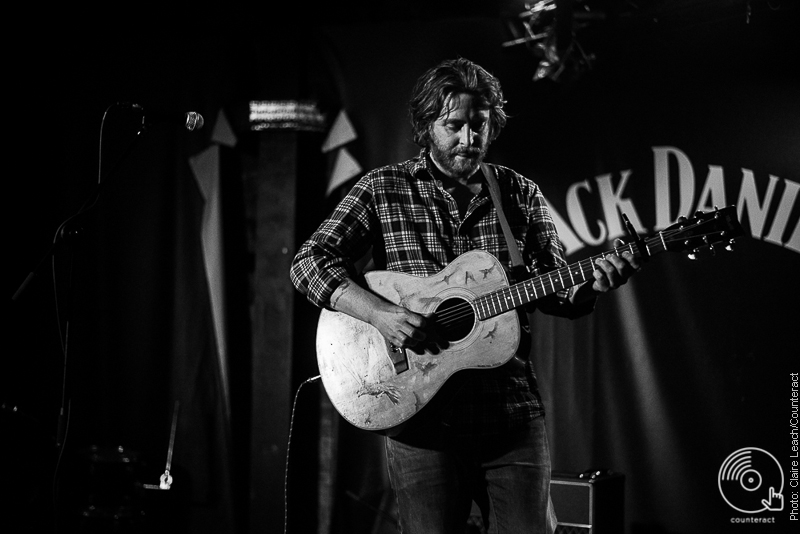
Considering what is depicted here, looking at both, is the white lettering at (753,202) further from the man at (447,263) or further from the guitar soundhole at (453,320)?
the guitar soundhole at (453,320)

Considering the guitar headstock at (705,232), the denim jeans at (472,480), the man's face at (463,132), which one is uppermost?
the man's face at (463,132)

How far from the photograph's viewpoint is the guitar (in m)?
2.77

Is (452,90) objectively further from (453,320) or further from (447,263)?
(453,320)

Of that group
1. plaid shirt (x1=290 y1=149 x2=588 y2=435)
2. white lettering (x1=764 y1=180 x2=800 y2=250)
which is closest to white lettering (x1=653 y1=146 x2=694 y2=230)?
white lettering (x1=764 y1=180 x2=800 y2=250)

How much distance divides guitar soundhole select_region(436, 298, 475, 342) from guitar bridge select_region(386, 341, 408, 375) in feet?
0.51

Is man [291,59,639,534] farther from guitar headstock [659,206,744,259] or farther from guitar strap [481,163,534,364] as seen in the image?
guitar headstock [659,206,744,259]

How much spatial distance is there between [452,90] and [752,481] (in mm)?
3108

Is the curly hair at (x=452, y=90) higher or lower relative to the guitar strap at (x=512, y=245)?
higher

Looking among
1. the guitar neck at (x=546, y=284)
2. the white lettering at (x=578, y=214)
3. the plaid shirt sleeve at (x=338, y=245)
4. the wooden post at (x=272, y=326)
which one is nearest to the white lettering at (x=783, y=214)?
the white lettering at (x=578, y=214)

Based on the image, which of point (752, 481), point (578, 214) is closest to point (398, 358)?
point (578, 214)

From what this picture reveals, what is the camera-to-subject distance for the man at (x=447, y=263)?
2.72m

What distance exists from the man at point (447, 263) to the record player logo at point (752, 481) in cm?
234

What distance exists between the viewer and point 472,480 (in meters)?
2.81

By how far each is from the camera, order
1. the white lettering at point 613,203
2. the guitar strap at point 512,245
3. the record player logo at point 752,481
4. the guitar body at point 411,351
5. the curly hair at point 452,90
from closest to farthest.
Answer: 1. the guitar body at point 411,351
2. the guitar strap at point 512,245
3. the curly hair at point 452,90
4. the record player logo at point 752,481
5. the white lettering at point 613,203
